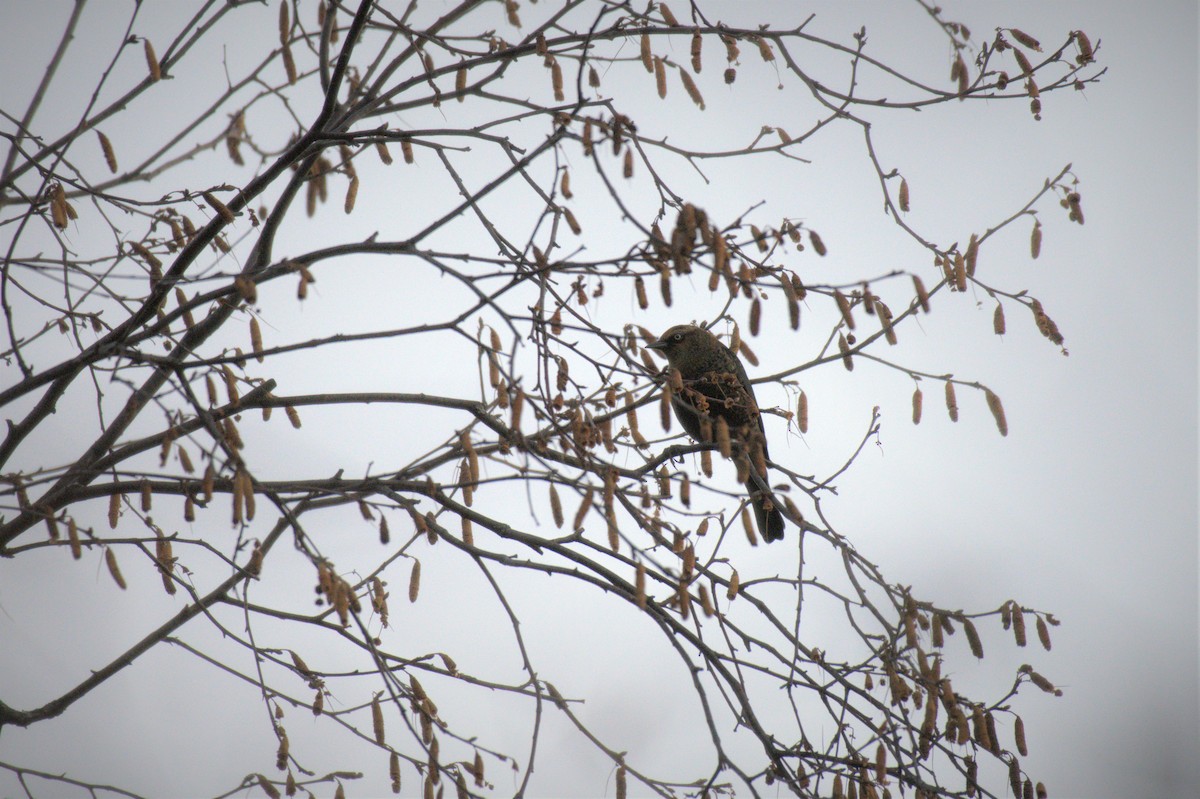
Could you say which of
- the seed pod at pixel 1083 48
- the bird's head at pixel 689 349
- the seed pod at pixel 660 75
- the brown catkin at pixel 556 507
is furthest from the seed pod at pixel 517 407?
the bird's head at pixel 689 349

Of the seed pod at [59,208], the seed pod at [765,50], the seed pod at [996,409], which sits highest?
the seed pod at [765,50]

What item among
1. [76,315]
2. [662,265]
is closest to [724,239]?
[662,265]

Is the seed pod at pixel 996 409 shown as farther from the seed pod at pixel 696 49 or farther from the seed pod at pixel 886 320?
the seed pod at pixel 696 49

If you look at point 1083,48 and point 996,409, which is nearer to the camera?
point 996,409

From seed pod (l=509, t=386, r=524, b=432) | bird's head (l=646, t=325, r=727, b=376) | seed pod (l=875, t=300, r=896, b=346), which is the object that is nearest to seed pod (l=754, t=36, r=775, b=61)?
seed pod (l=875, t=300, r=896, b=346)

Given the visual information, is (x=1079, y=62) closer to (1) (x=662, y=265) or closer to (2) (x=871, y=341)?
(2) (x=871, y=341)

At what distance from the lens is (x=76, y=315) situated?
9.70 ft

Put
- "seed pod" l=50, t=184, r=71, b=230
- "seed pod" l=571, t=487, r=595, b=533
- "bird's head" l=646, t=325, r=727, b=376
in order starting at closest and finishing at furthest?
"seed pod" l=571, t=487, r=595, b=533
"seed pod" l=50, t=184, r=71, b=230
"bird's head" l=646, t=325, r=727, b=376

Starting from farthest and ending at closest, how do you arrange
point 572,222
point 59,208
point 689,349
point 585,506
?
1. point 689,349
2. point 59,208
3. point 572,222
4. point 585,506

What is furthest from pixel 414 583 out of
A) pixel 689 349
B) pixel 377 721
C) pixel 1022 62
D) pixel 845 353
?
pixel 689 349

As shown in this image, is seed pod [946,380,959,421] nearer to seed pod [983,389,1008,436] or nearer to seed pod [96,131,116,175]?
seed pod [983,389,1008,436]

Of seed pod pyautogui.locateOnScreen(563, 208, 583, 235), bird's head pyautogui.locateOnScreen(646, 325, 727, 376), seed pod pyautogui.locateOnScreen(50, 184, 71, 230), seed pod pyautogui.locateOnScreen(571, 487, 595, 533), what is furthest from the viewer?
bird's head pyautogui.locateOnScreen(646, 325, 727, 376)

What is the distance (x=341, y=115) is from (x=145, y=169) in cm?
60

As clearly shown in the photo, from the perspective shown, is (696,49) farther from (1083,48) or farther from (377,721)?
(377,721)
